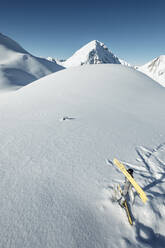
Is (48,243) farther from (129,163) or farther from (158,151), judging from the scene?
(158,151)

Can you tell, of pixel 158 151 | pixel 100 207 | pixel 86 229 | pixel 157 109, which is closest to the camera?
pixel 86 229

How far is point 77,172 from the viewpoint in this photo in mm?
4613

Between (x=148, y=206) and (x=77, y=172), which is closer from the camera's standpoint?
(x=148, y=206)

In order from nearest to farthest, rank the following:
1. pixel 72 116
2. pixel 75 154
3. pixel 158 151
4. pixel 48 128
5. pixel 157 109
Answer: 1. pixel 75 154
2. pixel 158 151
3. pixel 48 128
4. pixel 72 116
5. pixel 157 109

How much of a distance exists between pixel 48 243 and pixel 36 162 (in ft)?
8.59

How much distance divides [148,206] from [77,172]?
2.30m

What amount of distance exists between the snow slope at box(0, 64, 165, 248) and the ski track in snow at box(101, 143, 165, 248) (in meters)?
0.02

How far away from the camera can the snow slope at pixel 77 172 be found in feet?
9.71

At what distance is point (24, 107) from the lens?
10.2 m

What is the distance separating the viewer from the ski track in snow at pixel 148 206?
296 cm

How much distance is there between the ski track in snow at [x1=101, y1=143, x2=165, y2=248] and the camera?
9.71 feet


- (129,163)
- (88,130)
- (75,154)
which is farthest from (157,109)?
(75,154)

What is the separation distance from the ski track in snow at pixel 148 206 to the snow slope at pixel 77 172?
2cm

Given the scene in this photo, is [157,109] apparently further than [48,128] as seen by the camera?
Yes
